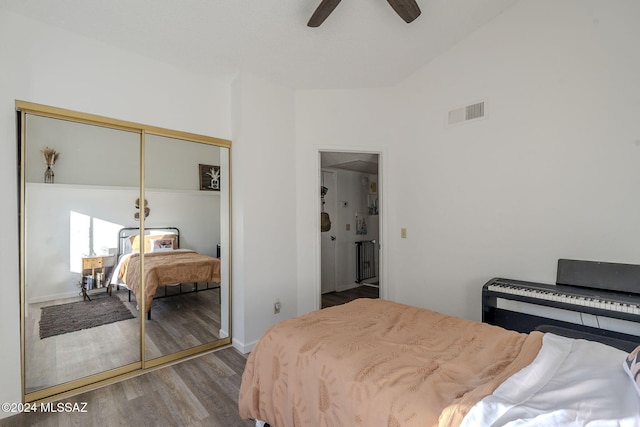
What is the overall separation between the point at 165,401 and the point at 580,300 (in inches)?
114

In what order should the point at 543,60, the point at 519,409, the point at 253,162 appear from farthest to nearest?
the point at 253,162 < the point at 543,60 < the point at 519,409

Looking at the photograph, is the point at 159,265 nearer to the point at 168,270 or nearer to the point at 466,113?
the point at 168,270

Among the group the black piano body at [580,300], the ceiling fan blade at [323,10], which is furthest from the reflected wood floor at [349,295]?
the ceiling fan blade at [323,10]

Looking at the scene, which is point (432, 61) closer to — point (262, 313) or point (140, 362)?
point (262, 313)

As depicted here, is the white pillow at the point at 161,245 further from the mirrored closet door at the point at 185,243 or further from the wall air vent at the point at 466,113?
the wall air vent at the point at 466,113

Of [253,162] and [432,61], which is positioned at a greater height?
[432,61]

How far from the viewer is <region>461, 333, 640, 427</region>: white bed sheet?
836 millimetres

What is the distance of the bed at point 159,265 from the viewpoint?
252 cm

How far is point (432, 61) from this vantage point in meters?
3.20

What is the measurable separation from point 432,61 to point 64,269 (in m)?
3.86

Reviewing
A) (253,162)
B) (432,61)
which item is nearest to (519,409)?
(253,162)

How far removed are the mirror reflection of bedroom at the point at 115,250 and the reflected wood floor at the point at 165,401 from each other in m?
0.19

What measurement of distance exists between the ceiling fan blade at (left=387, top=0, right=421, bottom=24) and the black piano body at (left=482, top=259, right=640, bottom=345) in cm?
212

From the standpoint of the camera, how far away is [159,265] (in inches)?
106
